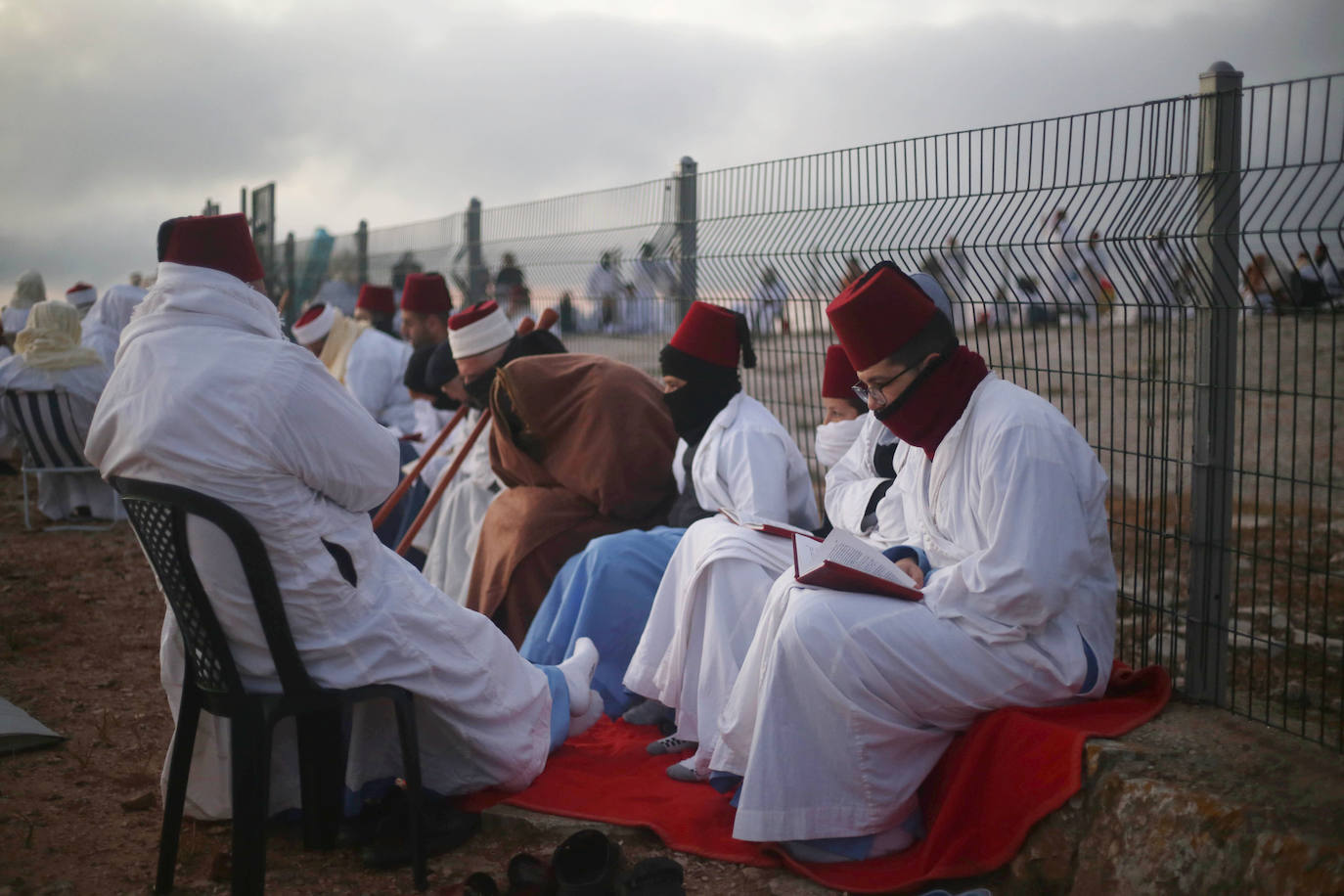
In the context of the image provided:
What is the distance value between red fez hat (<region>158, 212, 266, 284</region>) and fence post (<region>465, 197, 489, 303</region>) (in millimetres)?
6421

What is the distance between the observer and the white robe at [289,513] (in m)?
3.09

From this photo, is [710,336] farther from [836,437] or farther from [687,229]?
[687,229]

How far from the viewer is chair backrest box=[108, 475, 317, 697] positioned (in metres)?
3.02

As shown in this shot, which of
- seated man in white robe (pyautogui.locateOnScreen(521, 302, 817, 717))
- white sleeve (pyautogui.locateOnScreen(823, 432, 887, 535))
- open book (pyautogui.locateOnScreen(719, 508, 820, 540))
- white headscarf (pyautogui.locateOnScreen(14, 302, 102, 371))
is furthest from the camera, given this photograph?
white headscarf (pyautogui.locateOnScreen(14, 302, 102, 371))

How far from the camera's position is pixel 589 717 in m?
4.31

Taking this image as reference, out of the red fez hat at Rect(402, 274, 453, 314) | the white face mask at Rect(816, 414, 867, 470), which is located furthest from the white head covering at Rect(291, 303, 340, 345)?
the white face mask at Rect(816, 414, 867, 470)

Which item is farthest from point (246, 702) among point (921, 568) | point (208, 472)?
point (921, 568)

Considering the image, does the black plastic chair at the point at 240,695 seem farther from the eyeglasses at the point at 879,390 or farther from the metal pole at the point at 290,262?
the metal pole at the point at 290,262

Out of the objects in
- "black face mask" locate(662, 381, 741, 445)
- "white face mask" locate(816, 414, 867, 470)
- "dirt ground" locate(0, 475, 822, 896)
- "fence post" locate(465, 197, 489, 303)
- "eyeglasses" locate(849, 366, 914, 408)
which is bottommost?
"dirt ground" locate(0, 475, 822, 896)

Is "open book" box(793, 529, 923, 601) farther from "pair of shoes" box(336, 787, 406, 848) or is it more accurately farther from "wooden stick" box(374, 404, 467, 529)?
"wooden stick" box(374, 404, 467, 529)

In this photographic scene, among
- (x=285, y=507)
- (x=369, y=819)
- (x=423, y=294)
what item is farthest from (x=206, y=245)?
(x=423, y=294)

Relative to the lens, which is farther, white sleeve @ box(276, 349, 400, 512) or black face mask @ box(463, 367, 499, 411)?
black face mask @ box(463, 367, 499, 411)

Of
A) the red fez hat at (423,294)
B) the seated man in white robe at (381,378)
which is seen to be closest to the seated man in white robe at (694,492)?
the red fez hat at (423,294)

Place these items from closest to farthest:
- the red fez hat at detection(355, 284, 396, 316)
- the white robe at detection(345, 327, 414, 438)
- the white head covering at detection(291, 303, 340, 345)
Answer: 1. the white robe at detection(345, 327, 414, 438)
2. the white head covering at detection(291, 303, 340, 345)
3. the red fez hat at detection(355, 284, 396, 316)
